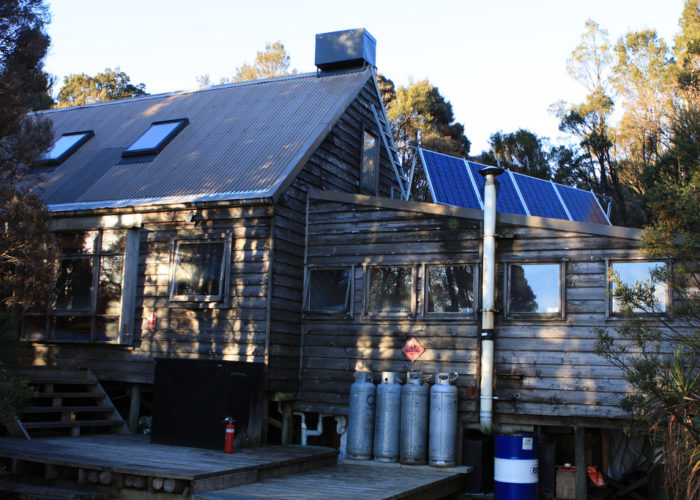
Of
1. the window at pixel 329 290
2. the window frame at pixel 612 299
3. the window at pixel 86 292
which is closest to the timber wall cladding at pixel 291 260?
the window at pixel 329 290

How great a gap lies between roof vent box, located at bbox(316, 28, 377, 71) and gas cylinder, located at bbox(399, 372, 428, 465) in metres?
7.92

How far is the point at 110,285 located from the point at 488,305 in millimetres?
6370

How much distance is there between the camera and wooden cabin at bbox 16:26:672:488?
998 cm

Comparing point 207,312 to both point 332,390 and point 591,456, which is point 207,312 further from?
point 591,456

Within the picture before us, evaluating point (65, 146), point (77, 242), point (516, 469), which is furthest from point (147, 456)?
point (65, 146)

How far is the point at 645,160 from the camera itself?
2822cm

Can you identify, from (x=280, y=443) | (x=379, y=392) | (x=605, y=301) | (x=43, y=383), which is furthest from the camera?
(x=280, y=443)

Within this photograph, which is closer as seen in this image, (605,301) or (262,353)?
(605,301)

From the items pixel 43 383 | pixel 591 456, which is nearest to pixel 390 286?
pixel 591 456

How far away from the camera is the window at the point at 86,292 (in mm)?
12312

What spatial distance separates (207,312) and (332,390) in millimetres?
2331

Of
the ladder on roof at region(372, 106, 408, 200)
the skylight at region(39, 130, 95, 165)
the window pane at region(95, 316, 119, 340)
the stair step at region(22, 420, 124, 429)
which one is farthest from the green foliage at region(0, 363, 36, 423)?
the ladder on roof at region(372, 106, 408, 200)

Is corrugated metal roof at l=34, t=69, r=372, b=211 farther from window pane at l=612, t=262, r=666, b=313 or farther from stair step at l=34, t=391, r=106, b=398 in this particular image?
window pane at l=612, t=262, r=666, b=313

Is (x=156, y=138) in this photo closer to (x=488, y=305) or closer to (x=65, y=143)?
(x=65, y=143)
